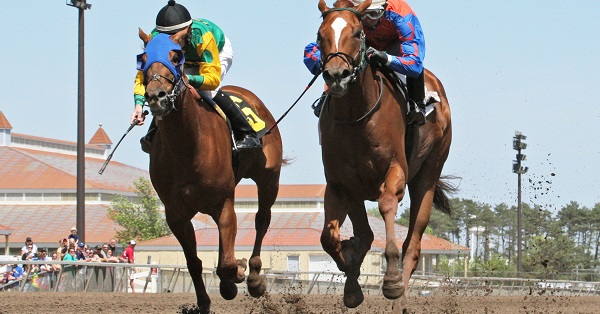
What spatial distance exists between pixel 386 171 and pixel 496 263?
41408 millimetres

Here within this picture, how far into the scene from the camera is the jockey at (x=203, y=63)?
8500 mm

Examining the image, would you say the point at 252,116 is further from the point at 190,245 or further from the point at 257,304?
the point at 257,304

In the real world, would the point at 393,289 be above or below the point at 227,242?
below

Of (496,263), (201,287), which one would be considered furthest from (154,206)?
(201,287)

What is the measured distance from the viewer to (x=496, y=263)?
160 feet

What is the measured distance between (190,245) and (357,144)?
1.95 m

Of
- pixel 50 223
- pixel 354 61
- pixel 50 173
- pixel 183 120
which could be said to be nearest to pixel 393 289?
pixel 354 61

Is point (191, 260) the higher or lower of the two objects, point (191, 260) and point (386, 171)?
the lower

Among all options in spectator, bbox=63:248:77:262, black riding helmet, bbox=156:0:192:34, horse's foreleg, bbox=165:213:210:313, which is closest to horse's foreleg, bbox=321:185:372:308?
horse's foreleg, bbox=165:213:210:313

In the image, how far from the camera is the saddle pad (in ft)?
32.1

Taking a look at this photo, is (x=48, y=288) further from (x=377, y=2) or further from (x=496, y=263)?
(x=496, y=263)

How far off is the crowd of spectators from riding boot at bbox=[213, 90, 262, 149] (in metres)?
6.71

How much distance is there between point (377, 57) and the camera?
841 centimetres

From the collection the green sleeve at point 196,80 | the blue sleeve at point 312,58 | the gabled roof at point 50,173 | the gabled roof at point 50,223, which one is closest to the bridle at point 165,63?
the green sleeve at point 196,80
